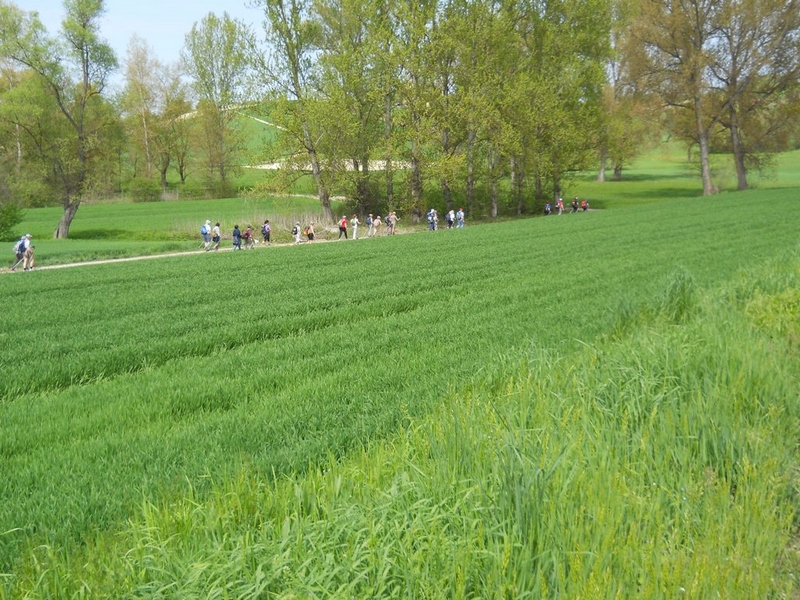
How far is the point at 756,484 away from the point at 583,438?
3.28 feet

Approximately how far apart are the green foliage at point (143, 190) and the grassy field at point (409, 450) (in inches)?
2197

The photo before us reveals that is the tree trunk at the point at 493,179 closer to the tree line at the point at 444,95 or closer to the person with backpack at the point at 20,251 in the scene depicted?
the tree line at the point at 444,95

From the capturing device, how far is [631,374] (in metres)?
5.52

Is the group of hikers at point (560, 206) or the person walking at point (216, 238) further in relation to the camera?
the group of hikers at point (560, 206)

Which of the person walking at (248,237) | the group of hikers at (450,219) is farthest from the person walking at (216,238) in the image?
the group of hikers at (450,219)

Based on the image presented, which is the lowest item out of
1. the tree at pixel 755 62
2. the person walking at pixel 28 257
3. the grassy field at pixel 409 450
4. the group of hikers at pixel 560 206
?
the grassy field at pixel 409 450

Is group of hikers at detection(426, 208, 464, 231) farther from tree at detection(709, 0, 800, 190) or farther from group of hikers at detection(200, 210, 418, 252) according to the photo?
tree at detection(709, 0, 800, 190)

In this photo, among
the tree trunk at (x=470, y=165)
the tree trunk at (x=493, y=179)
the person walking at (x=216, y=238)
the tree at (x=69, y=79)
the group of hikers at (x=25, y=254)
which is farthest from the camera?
the tree trunk at (x=493, y=179)

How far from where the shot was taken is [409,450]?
428cm

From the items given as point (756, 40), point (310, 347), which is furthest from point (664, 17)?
point (310, 347)

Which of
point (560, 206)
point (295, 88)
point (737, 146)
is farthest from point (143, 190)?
point (737, 146)

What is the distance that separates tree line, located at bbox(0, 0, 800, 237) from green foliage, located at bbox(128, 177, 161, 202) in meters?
5.21

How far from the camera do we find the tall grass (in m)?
2.76

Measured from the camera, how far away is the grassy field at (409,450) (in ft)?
9.42
